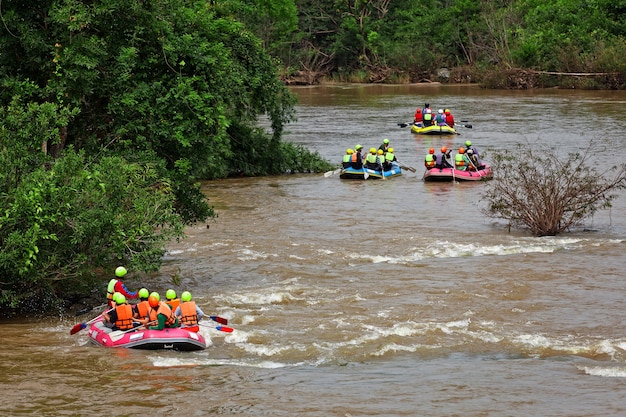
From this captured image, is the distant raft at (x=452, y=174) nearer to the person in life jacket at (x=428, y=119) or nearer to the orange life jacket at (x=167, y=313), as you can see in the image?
the person in life jacket at (x=428, y=119)

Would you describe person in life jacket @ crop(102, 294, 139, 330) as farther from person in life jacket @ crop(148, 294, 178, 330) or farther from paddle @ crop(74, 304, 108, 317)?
paddle @ crop(74, 304, 108, 317)

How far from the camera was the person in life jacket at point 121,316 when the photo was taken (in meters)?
16.2

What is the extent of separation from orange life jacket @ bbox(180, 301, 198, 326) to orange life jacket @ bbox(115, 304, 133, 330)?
0.78 meters

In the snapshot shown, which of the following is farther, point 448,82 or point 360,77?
point 360,77

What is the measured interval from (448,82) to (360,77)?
8237mm

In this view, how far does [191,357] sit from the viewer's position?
625 inches

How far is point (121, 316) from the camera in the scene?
53.2 ft

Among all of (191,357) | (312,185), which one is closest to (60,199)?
(191,357)

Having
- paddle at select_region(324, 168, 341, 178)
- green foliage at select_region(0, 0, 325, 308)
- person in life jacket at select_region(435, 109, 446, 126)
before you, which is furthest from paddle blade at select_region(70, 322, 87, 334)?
person in life jacket at select_region(435, 109, 446, 126)

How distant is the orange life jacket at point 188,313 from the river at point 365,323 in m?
0.52

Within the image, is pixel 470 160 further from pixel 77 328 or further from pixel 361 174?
pixel 77 328

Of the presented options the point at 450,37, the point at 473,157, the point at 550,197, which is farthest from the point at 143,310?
the point at 450,37

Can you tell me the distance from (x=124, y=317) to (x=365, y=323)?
3.92m

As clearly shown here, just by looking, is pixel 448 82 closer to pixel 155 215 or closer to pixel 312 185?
pixel 312 185
